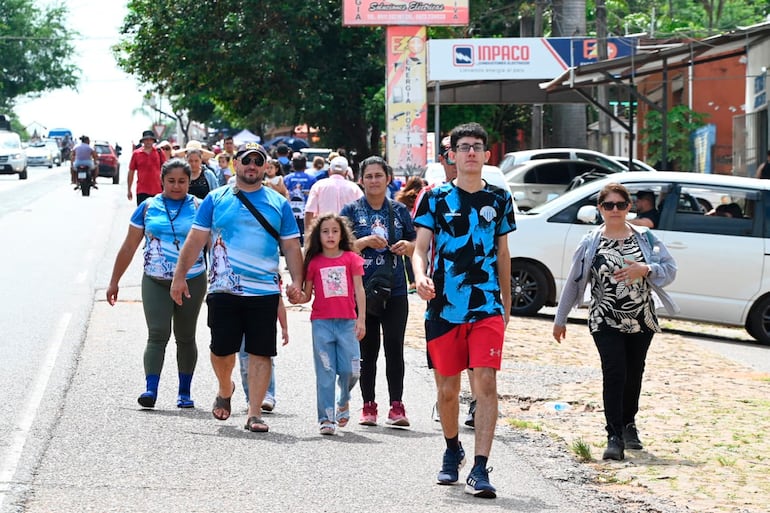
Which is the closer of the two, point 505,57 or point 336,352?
point 336,352

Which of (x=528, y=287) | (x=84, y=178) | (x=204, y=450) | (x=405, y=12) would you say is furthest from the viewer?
(x=84, y=178)

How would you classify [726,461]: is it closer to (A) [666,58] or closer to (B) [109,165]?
(A) [666,58]

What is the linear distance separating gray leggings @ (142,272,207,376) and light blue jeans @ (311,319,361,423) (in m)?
1.13

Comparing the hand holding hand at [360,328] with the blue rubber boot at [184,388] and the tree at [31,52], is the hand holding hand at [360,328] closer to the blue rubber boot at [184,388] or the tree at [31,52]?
the blue rubber boot at [184,388]

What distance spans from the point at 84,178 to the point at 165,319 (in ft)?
96.2

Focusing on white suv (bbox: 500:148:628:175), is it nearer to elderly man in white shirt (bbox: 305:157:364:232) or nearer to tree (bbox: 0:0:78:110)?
elderly man in white shirt (bbox: 305:157:364:232)

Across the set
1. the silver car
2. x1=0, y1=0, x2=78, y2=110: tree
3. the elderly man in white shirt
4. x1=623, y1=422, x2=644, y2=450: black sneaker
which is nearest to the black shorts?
x1=623, y1=422, x2=644, y2=450: black sneaker

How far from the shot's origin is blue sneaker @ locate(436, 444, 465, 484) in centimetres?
737

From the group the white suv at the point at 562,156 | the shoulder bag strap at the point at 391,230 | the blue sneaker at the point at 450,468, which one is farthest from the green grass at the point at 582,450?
the white suv at the point at 562,156

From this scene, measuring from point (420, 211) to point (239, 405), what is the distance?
3.17m

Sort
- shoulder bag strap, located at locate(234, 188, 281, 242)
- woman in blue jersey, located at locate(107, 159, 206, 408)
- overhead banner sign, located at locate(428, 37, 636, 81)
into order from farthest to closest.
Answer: overhead banner sign, located at locate(428, 37, 636, 81), woman in blue jersey, located at locate(107, 159, 206, 408), shoulder bag strap, located at locate(234, 188, 281, 242)

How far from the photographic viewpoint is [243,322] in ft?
29.1

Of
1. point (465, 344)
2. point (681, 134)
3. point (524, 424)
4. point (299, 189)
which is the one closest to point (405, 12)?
point (681, 134)

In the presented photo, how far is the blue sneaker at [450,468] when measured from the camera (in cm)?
737
